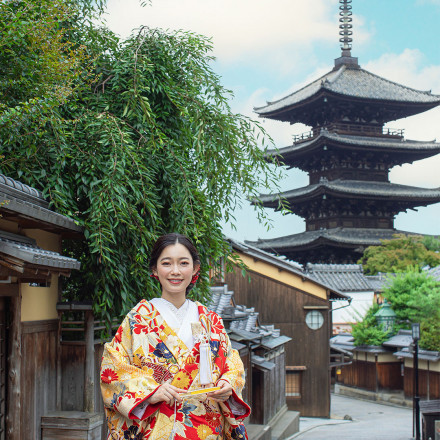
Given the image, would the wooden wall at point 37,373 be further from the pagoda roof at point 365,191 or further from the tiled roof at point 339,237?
the tiled roof at point 339,237

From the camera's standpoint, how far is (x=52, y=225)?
5281mm

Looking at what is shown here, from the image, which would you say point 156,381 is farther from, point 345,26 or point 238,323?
point 345,26

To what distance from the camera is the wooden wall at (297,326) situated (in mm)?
19484

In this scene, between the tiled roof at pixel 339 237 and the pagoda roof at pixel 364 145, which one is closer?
the tiled roof at pixel 339 237

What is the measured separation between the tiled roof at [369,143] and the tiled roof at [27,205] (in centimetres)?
2431

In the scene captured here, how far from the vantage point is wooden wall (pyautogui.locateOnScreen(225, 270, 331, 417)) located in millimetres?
19484

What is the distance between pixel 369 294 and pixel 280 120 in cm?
1201

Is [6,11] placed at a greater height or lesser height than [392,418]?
greater

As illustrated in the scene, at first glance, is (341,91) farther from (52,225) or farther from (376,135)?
(52,225)

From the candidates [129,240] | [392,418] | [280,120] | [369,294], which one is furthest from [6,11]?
[280,120]

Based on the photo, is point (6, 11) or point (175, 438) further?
point (6, 11)

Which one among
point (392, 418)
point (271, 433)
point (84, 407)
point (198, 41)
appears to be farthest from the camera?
→ point (392, 418)

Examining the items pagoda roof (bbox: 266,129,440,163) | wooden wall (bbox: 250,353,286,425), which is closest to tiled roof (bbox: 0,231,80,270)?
wooden wall (bbox: 250,353,286,425)

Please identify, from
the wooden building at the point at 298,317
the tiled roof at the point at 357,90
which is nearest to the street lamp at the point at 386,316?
the wooden building at the point at 298,317
